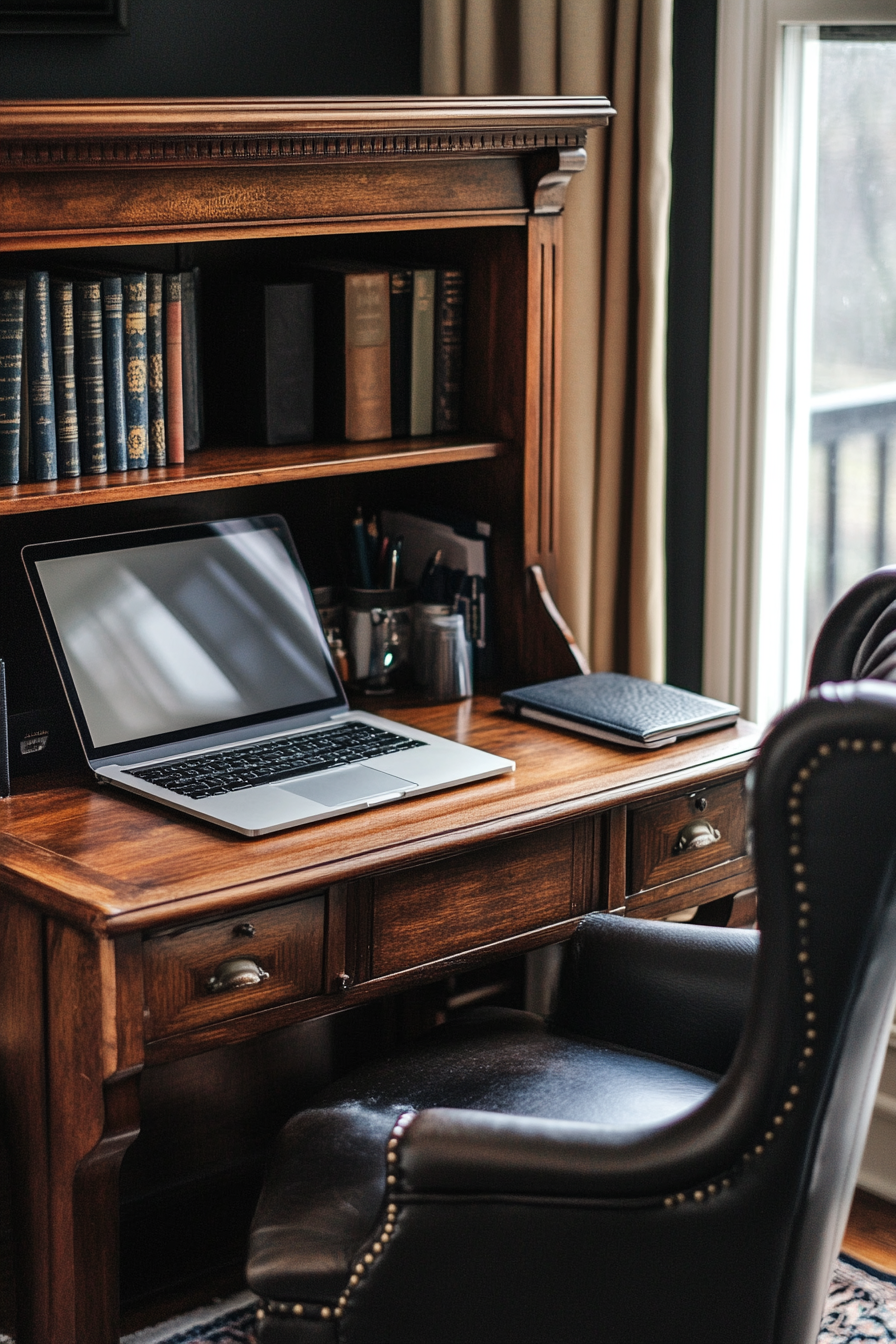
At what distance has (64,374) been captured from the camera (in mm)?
1867

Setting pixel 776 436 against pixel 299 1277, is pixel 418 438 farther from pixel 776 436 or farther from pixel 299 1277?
pixel 299 1277

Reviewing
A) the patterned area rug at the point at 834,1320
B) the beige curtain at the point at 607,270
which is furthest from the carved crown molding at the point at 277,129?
the patterned area rug at the point at 834,1320

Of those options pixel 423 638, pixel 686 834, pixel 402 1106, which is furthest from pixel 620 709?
pixel 402 1106

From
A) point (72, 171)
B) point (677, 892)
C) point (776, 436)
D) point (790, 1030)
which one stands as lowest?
point (677, 892)

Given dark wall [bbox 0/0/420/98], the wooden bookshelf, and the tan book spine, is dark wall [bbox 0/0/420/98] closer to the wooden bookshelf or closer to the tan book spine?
the wooden bookshelf

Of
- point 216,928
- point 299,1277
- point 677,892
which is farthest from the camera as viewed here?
point 677,892

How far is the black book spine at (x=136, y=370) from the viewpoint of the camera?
1908 millimetres

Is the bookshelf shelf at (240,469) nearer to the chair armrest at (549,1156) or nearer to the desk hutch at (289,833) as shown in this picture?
the desk hutch at (289,833)

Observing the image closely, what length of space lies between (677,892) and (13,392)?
1.04 m

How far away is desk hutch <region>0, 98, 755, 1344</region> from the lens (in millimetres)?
1601

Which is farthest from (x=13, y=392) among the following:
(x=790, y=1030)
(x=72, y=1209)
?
(x=790, y=1030)

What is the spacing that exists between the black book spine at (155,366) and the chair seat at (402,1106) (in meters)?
0.81

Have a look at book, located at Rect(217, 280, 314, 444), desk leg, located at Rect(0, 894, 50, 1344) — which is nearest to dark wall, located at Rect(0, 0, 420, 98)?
book, located at Rect(217, 280, 314, 444)

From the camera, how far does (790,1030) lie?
126 cm
